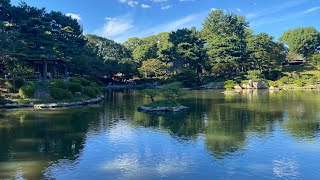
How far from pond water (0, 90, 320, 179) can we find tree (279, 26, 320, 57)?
7923 centimetres

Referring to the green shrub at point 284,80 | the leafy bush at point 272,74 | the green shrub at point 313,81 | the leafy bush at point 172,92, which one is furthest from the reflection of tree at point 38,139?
the leafy bush at point 272,74

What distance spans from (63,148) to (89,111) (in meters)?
17.3

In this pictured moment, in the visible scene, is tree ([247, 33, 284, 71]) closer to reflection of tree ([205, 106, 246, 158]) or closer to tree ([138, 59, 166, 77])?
tree ([138, 59, 166, 77])

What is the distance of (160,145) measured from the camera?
879 inches

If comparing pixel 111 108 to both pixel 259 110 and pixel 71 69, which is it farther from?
pixel 71 69

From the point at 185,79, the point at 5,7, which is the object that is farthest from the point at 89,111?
the point at 185,79

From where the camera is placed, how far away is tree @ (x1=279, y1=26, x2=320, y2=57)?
351 feet

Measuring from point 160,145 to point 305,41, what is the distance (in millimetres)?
98269

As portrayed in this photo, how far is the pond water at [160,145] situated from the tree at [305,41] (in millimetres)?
79232

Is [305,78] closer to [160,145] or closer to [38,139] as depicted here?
[160,145]

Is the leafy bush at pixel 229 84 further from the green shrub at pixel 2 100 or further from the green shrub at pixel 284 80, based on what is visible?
the green shrub at pixel 2 100

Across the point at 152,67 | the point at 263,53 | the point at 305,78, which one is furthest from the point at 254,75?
the point at 152,67

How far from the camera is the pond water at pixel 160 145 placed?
16578 millimetres

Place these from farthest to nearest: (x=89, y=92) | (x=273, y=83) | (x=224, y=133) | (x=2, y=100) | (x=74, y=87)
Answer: (x=273, y=83)
(x=89, y=92)
(x=74, y=87)
(x=2, y=100)
(x=224, y=133)
